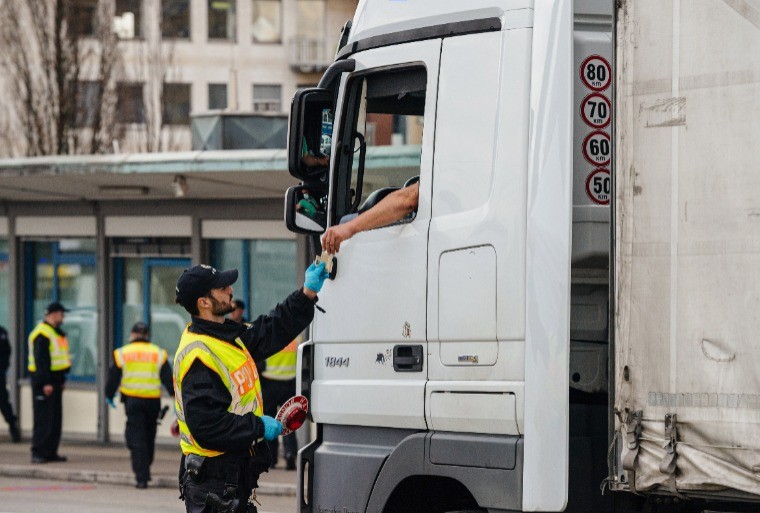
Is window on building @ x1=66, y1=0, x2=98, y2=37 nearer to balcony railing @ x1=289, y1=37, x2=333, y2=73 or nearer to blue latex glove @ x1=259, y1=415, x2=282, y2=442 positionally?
balcony railing @ x1=289, y1=37, x2=333, y2=73

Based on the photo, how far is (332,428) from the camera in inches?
229

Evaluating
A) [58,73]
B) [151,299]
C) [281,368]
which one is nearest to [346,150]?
[281,368]

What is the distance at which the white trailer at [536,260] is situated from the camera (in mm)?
4254

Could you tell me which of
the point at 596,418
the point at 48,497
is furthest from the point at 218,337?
the point at 48,497

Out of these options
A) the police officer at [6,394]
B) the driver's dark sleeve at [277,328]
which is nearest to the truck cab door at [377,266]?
the driver's dark sleeve at [277,328]

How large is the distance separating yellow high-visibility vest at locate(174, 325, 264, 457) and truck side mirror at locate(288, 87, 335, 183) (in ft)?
2.53

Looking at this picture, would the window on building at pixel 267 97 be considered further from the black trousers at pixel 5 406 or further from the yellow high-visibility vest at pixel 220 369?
the yellow high-visibility vest at pixel 220 369

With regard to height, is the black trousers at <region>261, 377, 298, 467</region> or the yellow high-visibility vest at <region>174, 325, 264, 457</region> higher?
the yellow high-visibility vest at <region>174, 325, 264, 457</region>

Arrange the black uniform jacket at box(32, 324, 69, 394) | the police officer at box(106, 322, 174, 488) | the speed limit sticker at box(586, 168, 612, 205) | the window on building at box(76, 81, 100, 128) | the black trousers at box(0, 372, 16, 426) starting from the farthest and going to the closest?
1. the window on building at box(76, 81, 100, 128)
2. the black trousers at box(0, 372, 16, 426)
3. the black uniform jacket at box(32, 324, 69, 394)
4. the police officer at box(106, 322, 174, 488)
5. the speed limit sticker at box(586, 168, 612, 205)

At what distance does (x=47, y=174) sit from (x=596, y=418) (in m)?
11.9

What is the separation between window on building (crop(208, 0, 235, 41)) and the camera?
1753 inches

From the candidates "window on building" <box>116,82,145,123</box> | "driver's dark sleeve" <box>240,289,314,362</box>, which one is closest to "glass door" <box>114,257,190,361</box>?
"driver's dark sleeve" <box>240,289,314,362</box>

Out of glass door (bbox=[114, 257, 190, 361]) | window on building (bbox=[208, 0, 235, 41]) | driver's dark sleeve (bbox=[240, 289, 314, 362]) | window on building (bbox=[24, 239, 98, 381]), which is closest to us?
driver's dark sleeve (bbox=[240, 289, 314, 362])

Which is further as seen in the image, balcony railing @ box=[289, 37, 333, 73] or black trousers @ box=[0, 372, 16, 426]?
balcony railing @ box=[289, 37, 333, 73]
